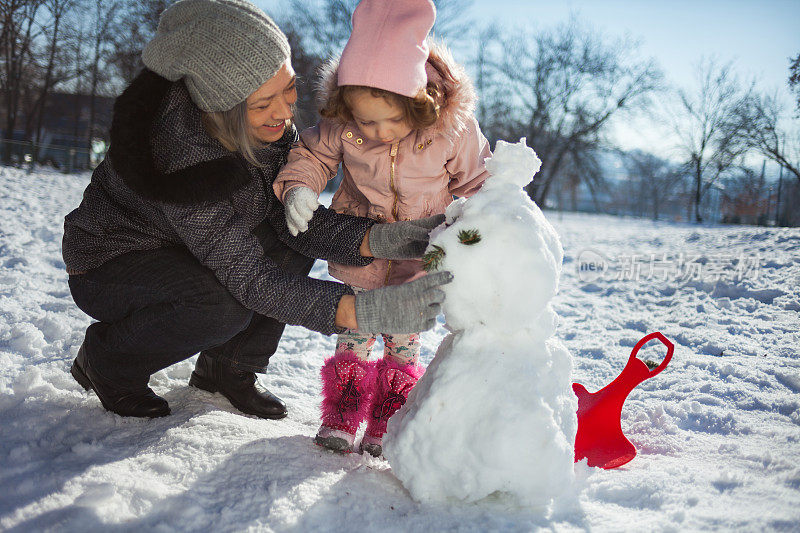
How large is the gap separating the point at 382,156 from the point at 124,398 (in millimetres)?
1147

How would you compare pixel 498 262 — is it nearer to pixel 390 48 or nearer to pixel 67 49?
pixel 390 48

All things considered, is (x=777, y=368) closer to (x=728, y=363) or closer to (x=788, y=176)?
(x=728, y=363)

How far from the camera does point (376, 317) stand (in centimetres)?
147

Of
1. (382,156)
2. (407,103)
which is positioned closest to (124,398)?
(382,156)

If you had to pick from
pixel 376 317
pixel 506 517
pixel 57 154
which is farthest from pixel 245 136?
pixel 57 154

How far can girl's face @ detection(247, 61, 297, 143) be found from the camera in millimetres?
1634

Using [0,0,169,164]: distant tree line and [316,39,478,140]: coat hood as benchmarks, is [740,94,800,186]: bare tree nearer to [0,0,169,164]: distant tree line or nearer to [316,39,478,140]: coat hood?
[316,39,478,140]: coat hood

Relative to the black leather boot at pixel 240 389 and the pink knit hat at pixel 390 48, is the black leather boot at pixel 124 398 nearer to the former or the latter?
the black leather boot at pixel 240 389

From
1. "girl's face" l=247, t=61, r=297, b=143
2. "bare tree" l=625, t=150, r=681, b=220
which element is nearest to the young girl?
"girl's face" l=247, t=61, r=297, b=143

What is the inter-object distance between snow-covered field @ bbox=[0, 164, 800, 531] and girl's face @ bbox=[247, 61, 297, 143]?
0.94 meters

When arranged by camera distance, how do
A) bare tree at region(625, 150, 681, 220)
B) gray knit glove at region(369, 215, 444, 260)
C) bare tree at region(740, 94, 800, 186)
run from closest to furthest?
1. gray knit glove at region(369, 215, 444, 260)
2. bare tree at region(740, 94, 800, 186)
3. bare tree at region(625, 150, 681, 220)

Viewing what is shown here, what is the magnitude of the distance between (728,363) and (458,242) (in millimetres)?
1717

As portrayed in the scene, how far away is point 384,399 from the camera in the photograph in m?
1.75

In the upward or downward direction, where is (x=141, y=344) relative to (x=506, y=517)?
upward
